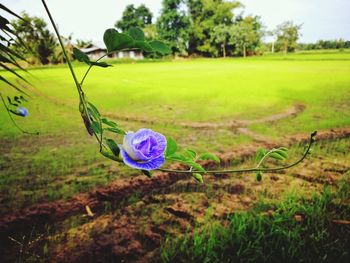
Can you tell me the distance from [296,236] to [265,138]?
151 centimetres

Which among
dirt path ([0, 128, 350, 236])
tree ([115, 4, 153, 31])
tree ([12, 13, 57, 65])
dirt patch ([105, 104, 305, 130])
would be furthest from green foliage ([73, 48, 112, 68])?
tree ([115, 4, 153, 31])

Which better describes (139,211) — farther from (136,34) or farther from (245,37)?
(245,37)

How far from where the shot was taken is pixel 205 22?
2605 cm

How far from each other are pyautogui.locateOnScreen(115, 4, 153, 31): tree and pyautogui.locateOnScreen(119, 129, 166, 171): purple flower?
3251 centimetres

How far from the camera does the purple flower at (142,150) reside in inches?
9.3

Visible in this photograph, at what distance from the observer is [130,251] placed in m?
1.10

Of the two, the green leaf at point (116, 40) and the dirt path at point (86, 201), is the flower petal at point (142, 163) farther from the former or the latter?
the dirt path at point (86, 201)

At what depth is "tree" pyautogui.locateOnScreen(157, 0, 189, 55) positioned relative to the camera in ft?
81.3

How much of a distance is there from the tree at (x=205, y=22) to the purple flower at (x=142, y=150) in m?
26.9

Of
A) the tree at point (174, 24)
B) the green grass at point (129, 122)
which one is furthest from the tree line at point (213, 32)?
the green grass at point (129, 122)

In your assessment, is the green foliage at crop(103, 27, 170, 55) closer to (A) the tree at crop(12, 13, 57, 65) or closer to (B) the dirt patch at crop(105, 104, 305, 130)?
(A) the tree at crop(12, 13, 57, 65)

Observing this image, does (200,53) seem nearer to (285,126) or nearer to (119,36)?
(285,126)

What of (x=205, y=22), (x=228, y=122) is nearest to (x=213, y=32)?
(x=205, y=22)

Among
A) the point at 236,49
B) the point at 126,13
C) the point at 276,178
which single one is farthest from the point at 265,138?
the point at 126,13
